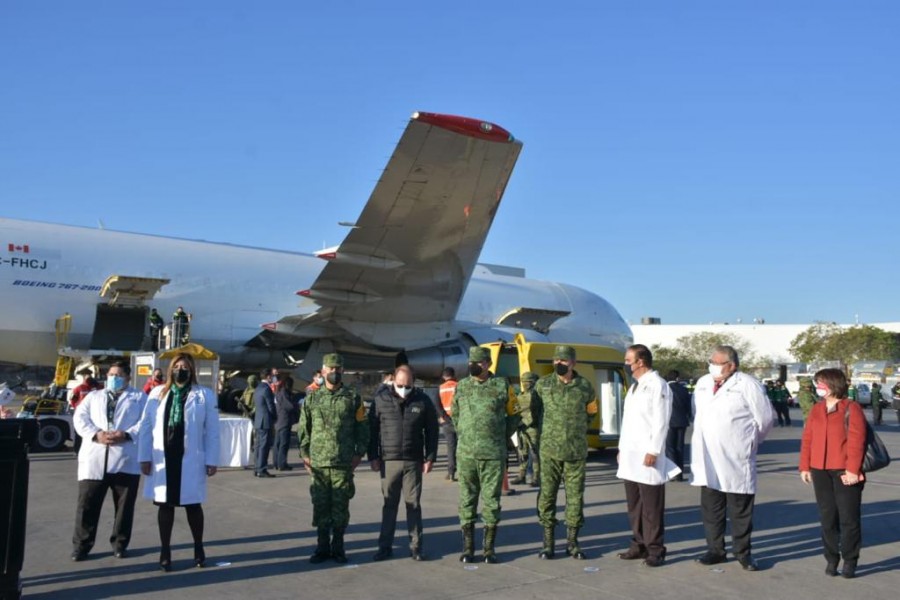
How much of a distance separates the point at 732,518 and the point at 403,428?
288cm

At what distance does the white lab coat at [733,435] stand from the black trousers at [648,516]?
1.18ft

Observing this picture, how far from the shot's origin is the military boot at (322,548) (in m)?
6.97

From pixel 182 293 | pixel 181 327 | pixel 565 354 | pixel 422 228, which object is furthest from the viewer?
pixel 182 293

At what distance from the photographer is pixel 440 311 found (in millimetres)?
19922

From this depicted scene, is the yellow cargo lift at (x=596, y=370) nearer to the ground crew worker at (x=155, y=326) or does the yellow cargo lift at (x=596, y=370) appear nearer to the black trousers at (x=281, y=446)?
the black trousers at (x=281, y=446)

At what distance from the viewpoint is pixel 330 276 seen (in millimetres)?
17438

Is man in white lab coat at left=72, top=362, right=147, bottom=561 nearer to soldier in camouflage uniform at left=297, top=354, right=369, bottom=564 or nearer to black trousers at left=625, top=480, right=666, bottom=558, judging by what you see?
soldier in camouflage uniform at left=297, top=354, right=369, bottom=564

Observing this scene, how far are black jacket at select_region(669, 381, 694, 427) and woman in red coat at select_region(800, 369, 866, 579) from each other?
5.77m

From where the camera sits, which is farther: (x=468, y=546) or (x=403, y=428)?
(x=403, y=428)

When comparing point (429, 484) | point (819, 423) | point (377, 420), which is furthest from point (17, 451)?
point (429, 484)

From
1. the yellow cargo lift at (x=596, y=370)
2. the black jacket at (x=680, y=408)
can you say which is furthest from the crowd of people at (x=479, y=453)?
the yellow cargo lift at (x=596, y=370)

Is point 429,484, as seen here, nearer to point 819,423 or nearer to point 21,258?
point 819,423

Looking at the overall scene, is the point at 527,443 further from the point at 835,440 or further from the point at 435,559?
the point at 835,440

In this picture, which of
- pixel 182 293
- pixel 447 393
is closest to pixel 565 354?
pixel 447 393
